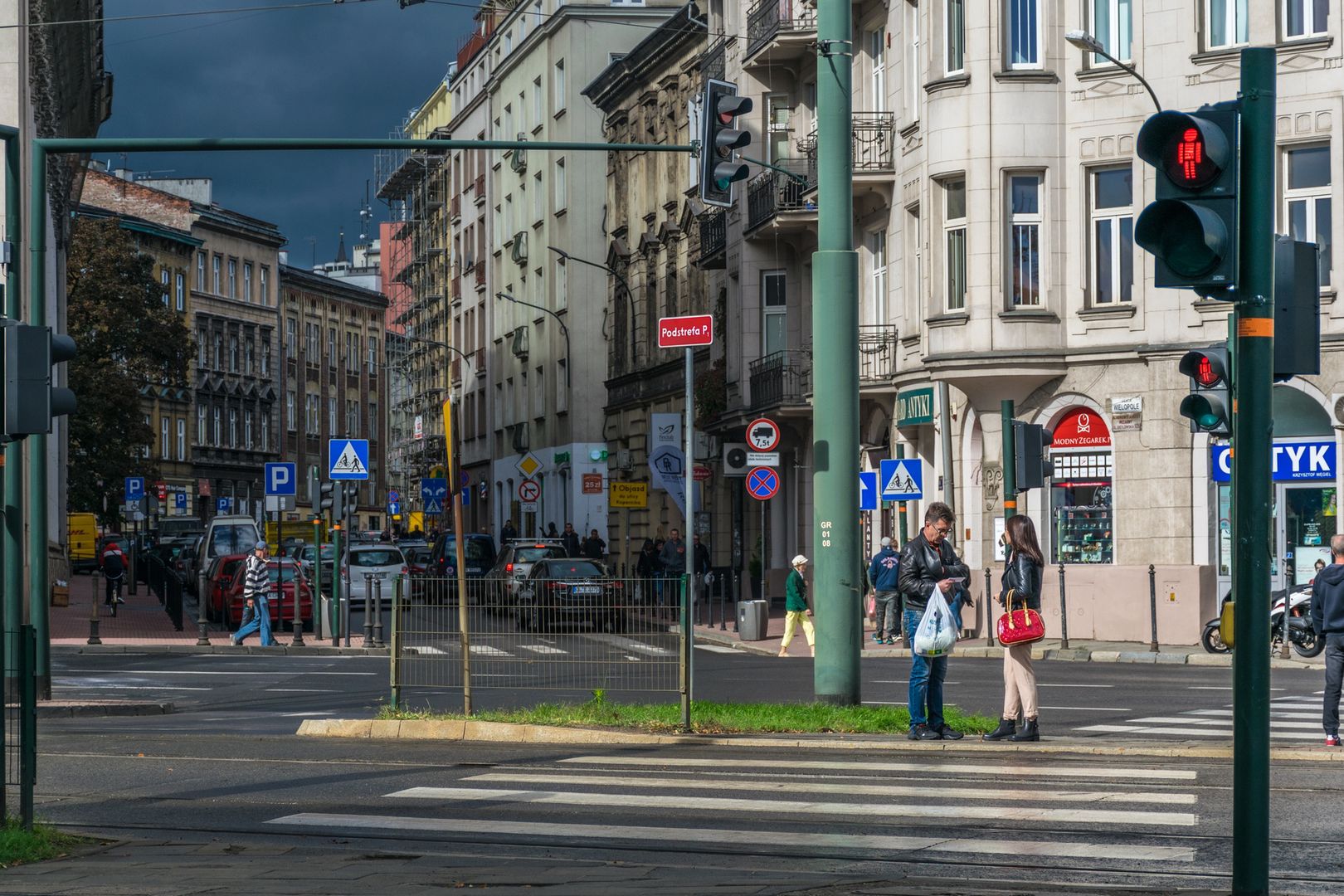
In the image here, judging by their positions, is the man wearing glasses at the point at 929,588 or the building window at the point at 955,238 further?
the building window at the point at 955,238

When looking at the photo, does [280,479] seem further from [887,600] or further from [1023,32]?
[1023,32]

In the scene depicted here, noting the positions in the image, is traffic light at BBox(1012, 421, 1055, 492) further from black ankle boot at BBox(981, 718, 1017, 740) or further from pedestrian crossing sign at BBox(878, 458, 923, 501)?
black ankle boot at BBox(981, 718, 1017, 740)

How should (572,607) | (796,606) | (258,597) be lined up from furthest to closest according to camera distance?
(258,597) < (796,606) < (572,607)

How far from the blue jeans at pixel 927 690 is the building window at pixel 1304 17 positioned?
1870cm

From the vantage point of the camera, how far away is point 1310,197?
3016cm

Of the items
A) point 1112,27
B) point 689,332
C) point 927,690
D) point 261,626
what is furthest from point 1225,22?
point 927,690

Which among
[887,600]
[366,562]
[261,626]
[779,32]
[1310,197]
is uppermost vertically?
[779,32]

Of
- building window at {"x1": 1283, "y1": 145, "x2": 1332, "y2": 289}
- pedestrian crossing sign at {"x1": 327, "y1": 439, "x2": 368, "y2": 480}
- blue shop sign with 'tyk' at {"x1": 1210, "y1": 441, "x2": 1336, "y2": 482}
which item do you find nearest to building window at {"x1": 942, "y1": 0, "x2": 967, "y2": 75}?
building window at {"x1": 1283, "y1": 145, "x2": 1332, "y2": 289}

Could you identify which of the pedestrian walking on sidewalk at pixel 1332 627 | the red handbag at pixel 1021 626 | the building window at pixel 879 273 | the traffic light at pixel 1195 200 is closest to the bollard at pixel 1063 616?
the building window at pixel 879 273

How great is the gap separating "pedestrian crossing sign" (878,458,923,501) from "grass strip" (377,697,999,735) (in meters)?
14.3

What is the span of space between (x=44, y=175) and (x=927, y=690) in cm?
1034

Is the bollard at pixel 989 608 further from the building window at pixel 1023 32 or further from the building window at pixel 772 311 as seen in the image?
the building window at pixel 772 311

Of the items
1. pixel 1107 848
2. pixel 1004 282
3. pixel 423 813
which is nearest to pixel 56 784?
pixel 423 813

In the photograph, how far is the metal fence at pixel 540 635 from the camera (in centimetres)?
1620
